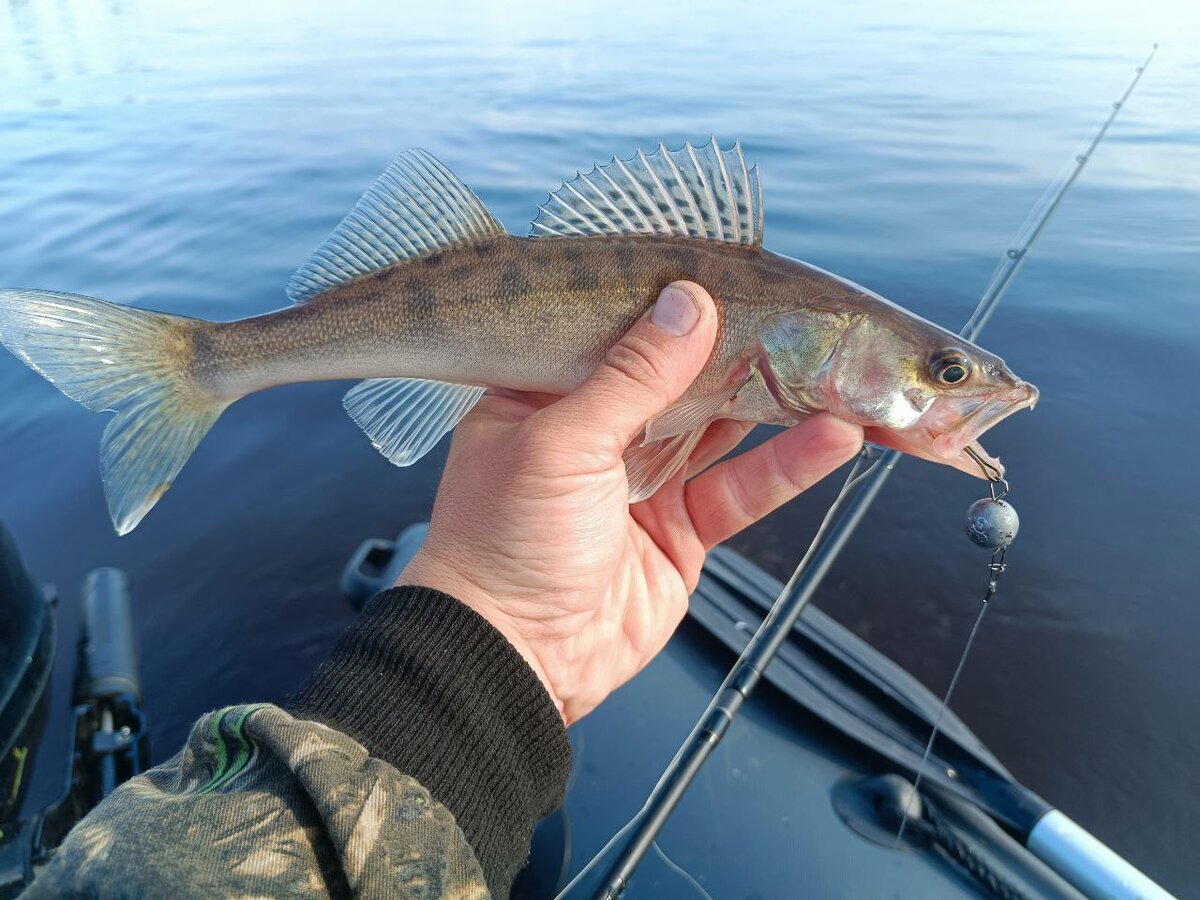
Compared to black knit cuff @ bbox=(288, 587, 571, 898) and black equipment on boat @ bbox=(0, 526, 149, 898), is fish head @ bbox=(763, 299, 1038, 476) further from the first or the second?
black equipment on boat @ bbox=(0, 526, 149, 898)

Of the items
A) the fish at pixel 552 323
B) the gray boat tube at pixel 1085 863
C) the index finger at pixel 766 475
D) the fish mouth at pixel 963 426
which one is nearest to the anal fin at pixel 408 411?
the fish at pixel 552 323

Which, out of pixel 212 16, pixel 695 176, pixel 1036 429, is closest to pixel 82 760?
pixel 695 176

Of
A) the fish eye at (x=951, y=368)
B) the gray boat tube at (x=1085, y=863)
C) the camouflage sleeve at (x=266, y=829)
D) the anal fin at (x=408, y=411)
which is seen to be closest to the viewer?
the camouflage sleeve at (x=266, y=829)

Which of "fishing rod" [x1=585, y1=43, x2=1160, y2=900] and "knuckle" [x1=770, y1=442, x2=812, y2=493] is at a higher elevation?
"knuckle" [x1=770, y1=442, x2=812, y2=493]

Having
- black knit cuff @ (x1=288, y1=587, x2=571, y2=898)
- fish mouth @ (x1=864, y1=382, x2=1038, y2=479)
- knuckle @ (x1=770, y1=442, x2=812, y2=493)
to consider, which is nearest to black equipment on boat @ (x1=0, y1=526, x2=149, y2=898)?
black knit cuff @ (x1=288, y1=587, x2=571, y2=898)

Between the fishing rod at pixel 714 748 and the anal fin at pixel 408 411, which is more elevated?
the anal fin at pixel 408 411

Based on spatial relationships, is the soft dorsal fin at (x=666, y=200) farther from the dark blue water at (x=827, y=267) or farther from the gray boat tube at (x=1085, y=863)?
the dark blue water at (x=827, y=267)
